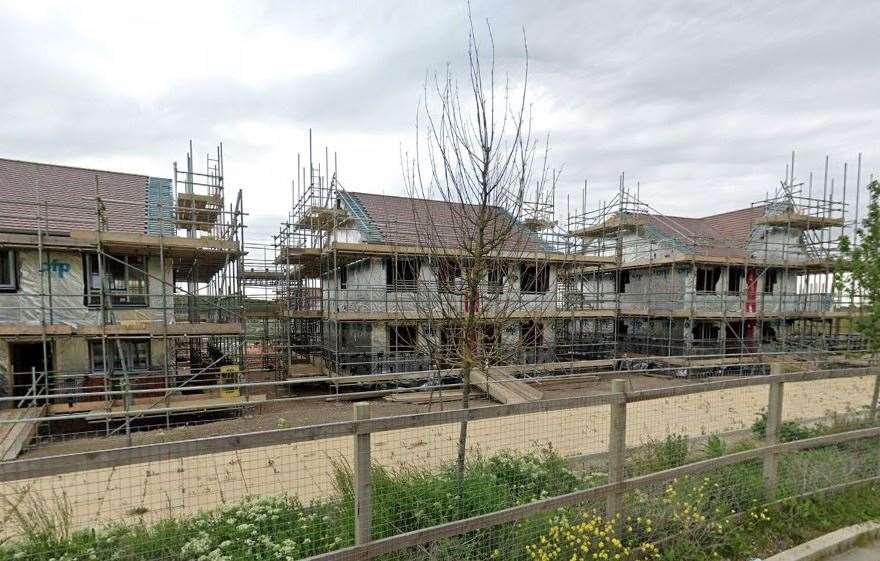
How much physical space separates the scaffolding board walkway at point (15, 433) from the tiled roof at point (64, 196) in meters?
5.24

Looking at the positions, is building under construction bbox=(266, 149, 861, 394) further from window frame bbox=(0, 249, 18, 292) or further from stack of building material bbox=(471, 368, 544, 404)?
window frame bbox=(0, 249, 18, 292)

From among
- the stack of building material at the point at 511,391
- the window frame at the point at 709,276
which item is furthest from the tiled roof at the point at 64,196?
the window frame at the point at 709,276

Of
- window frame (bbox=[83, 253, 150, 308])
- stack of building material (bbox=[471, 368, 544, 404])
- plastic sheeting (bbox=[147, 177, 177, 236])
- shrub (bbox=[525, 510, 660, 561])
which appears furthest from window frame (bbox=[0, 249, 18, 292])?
shrub (bbox=[525, 510, 660, 561])

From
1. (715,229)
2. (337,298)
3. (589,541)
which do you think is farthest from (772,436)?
(715,229)

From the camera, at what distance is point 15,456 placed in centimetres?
921

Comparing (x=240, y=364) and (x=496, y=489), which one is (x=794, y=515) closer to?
(x=496, y=489)

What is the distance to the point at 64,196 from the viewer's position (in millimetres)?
15094

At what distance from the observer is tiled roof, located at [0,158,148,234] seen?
13.4 meters

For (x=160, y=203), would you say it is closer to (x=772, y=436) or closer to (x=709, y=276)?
(x=772, y=436)

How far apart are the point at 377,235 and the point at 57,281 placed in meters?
10.4

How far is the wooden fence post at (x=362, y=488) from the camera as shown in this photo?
286 cm

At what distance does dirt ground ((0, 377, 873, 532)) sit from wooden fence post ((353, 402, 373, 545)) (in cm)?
135

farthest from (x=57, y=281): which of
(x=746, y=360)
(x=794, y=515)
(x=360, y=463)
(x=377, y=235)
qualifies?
(x=746, y=360)

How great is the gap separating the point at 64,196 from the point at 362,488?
697 inches
